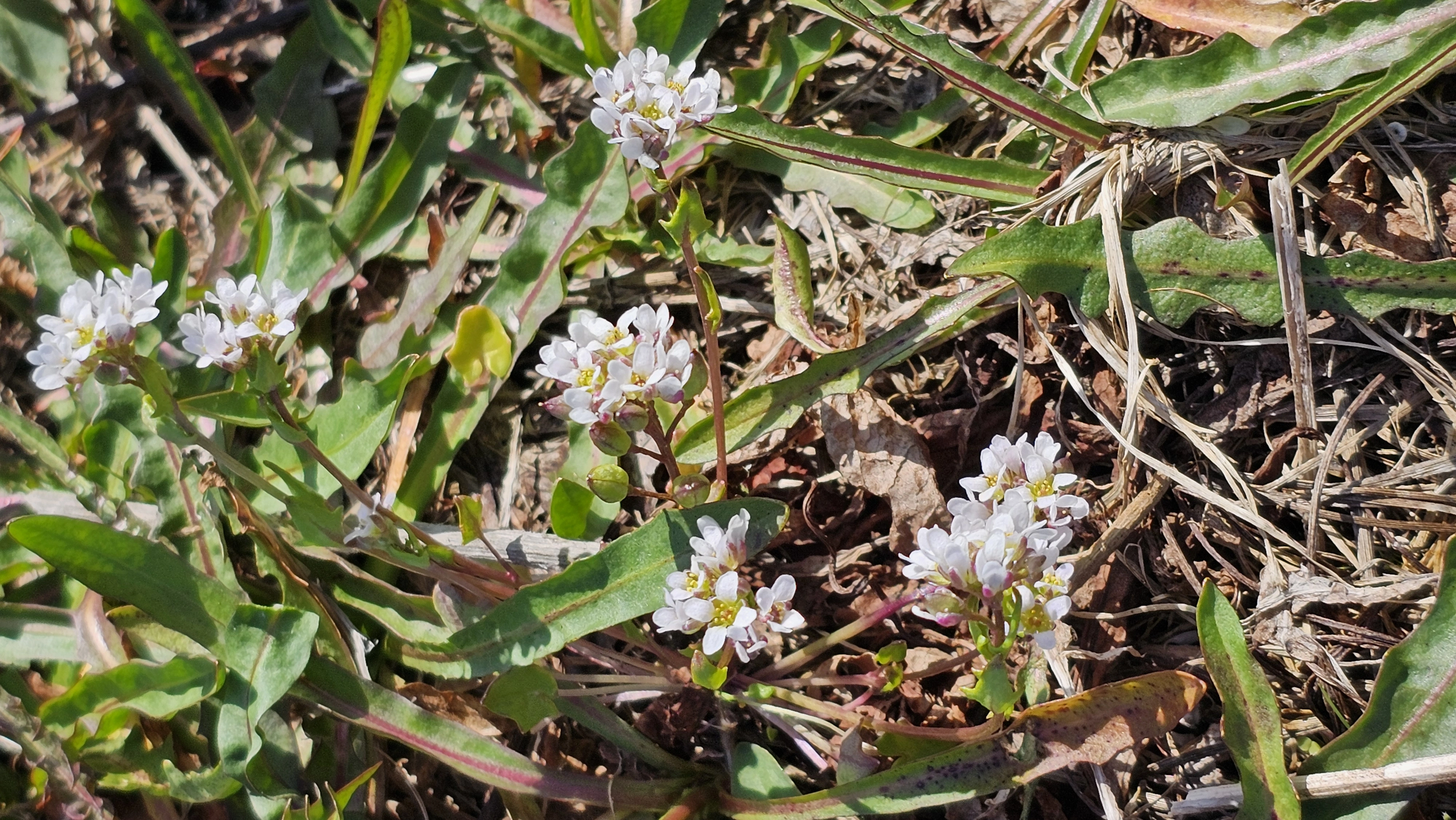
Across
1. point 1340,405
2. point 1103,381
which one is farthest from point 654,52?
point 1340,405

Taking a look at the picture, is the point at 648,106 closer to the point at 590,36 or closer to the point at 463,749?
the point at 590,36

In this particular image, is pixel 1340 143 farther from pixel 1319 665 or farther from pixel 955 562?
pixel 955 562

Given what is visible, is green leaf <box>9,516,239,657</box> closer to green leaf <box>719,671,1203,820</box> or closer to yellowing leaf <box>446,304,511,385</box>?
yellowing leaf <box>446,304,511,385</box>

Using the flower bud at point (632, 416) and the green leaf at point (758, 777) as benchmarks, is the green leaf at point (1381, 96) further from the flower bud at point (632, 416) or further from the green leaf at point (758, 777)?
the green leaf at point (758, 777)

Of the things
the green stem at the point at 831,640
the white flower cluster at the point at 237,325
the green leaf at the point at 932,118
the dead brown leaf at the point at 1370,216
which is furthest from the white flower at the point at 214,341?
the dead brown leaf at the point at 1370,216

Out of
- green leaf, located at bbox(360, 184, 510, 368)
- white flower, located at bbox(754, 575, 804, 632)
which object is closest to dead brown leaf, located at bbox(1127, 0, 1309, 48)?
white flower, located at bbox(754, 575, 804, 632)

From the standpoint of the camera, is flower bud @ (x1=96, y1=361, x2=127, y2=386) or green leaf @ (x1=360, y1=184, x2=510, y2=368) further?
green leaf @ (x1=360, y1=184, x2=510, y2=368)
